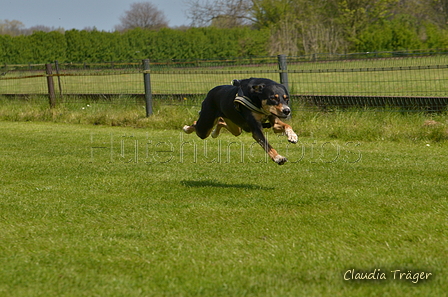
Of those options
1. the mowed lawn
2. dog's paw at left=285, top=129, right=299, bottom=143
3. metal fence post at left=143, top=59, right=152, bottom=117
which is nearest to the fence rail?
metal fence post at left=143, top=59, right=152, bottom=117

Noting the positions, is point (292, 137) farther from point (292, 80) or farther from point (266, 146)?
point (292, 80)

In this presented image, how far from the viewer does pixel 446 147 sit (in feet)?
29.5

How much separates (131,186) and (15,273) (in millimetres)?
2905

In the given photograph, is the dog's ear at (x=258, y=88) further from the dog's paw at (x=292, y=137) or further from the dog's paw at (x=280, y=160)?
the dog's paw at (x=280, y=160)

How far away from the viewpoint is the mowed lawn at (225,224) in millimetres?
3479

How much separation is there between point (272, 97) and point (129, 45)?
124ft

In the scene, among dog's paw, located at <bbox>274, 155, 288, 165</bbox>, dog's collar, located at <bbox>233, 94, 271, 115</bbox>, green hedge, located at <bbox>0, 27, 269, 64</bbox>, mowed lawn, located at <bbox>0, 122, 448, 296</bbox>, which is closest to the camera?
mowed lawn, located at <bbox>0, 122, 448, 296</bbox>

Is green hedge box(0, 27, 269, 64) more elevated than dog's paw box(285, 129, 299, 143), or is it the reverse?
green hedge box(0, 27, 269, 64)

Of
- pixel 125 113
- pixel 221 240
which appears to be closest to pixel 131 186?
pixel 221 240

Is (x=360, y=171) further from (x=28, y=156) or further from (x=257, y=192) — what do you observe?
(x=28, y=156)

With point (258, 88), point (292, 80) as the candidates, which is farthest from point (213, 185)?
point (292, 80)

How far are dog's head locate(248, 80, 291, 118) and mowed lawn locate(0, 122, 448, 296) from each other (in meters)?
0.89

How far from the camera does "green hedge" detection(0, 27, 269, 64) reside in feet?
131

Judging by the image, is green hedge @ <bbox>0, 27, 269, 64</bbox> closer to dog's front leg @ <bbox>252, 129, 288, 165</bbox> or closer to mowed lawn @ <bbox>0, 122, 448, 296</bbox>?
mowed lawn @ <bbox>0, 122, 448, 296</bbox>
